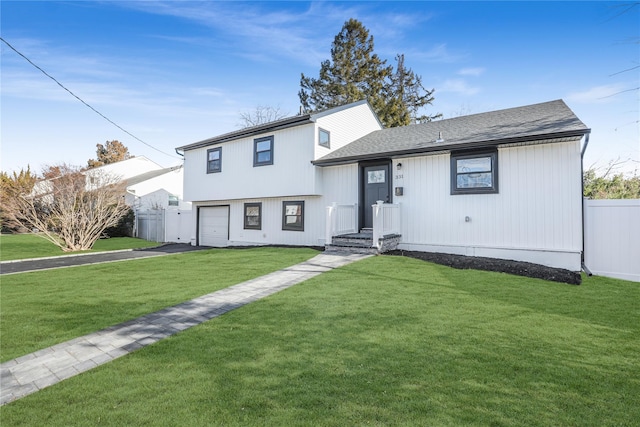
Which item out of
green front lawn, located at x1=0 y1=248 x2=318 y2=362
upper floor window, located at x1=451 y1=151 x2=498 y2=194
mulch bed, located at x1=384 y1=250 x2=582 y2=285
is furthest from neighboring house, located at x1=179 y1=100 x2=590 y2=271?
green front lawn, located at x1=0 y1=248 x2=318 y2=362

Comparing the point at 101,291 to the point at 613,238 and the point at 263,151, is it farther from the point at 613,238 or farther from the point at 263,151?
the point at 613,238

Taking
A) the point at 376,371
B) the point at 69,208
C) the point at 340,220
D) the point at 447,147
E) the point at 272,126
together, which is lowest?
the point at 376,371

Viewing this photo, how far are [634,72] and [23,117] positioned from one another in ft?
67.2

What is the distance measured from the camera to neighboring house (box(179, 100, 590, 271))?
26.0 ft

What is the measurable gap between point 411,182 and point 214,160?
31.2 feet

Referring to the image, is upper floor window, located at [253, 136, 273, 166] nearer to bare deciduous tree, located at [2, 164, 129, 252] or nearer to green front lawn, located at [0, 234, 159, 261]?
green front lawn, located at [0, 234, 159, 261]

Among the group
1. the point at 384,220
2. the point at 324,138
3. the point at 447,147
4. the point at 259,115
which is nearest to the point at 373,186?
the point at 384,220

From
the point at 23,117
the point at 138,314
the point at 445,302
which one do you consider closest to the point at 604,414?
the point at 445,302

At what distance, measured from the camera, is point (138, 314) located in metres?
4.64

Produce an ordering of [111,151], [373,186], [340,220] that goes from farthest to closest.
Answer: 1. [111,151]
2. [373,186]
3. [340,220]

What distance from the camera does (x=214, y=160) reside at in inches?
588

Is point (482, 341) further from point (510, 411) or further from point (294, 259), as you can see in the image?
point (294, 259)

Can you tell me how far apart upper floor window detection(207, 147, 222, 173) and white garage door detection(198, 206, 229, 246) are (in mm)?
1904

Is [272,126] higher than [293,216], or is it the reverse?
[272,126]
